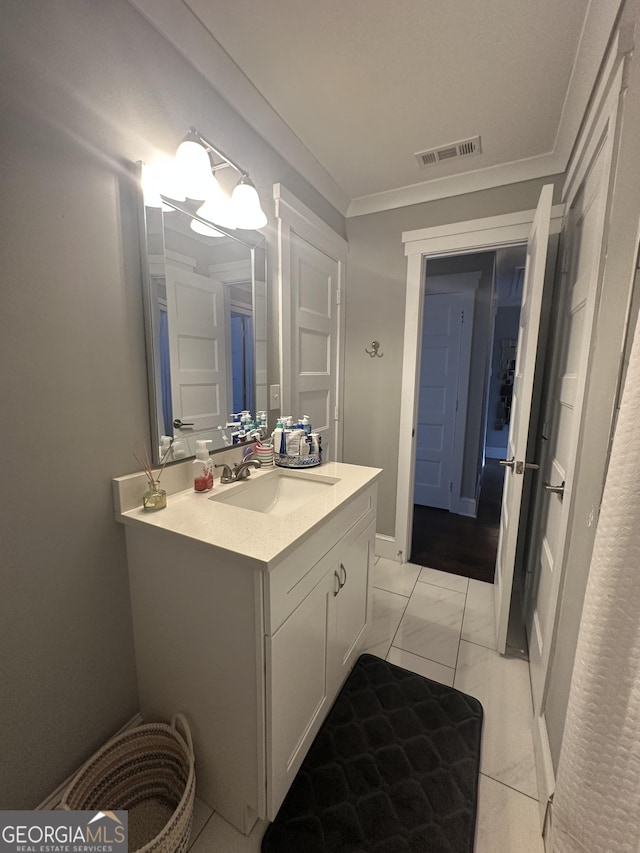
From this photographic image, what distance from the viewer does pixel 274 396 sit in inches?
72.5

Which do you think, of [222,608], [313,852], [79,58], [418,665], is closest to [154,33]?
[79,58]

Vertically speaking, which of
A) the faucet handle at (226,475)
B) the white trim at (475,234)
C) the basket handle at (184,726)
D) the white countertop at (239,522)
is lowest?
the basket handle at (184,726)

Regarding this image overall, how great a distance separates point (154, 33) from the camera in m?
1.13

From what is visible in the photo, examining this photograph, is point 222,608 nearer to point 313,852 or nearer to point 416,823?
point 313,852

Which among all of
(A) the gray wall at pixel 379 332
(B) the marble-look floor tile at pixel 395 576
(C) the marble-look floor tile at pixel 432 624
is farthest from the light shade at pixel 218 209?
(C) the marble-look floor tile at pixel 432 624

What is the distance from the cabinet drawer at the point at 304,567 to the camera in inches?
35.5

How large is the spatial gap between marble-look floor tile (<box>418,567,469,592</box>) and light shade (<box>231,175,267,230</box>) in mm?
2275

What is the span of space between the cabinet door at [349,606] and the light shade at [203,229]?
1323 millimetres

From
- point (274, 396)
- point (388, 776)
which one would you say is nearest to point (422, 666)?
point (388, 776)

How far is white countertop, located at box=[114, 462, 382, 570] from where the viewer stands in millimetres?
901

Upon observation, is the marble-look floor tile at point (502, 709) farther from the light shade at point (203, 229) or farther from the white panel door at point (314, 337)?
the light shade at point (203, 229)

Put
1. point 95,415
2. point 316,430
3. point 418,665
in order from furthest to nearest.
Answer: point 316,430 < point 418,665 < point 95,415

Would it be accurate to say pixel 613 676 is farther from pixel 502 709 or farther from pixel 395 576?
pixel 395 576

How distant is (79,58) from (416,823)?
2371 mm
